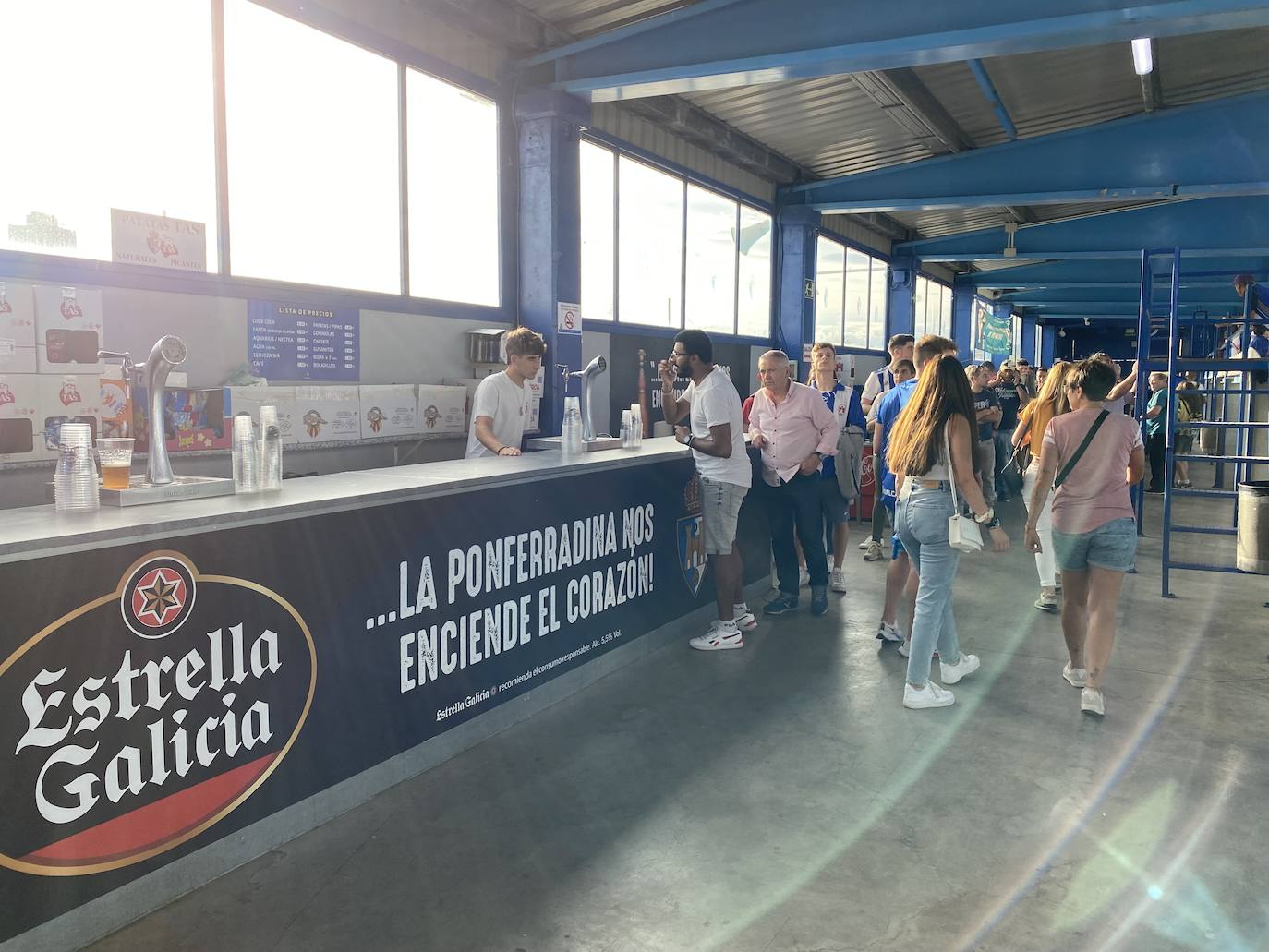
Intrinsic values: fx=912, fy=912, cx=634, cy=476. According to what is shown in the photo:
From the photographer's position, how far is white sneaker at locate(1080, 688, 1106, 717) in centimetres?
419

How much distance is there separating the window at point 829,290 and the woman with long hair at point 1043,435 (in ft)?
26.2

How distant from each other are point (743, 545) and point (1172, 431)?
10.9 ft

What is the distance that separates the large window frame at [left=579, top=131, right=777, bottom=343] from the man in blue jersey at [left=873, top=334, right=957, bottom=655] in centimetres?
385

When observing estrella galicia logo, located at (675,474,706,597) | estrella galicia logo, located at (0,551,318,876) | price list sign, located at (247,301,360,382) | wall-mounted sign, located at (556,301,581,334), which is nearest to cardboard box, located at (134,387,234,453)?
price list sign, located at (247,301,360,382)

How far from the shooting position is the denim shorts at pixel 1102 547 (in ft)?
13.5

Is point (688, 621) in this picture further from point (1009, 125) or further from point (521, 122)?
point (1009, 125)

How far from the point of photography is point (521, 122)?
7.59m

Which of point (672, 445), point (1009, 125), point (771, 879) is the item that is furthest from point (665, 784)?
point (1009, 125)

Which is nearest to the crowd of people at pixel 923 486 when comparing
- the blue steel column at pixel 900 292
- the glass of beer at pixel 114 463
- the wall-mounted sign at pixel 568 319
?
the wall-mounted sign at pixel 568 319

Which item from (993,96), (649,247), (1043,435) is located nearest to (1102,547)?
(1043,435)

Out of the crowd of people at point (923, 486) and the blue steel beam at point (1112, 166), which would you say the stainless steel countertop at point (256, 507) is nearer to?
the crowd of people at point (923, 486)

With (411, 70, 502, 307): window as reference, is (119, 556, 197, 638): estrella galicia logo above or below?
below

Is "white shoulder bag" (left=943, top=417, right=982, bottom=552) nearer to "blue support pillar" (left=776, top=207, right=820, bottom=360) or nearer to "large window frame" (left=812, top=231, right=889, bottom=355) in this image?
"blue support pillar" (left=776, top=207, right=820, bottom=360)

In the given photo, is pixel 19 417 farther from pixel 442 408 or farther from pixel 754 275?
pixel 754 275
